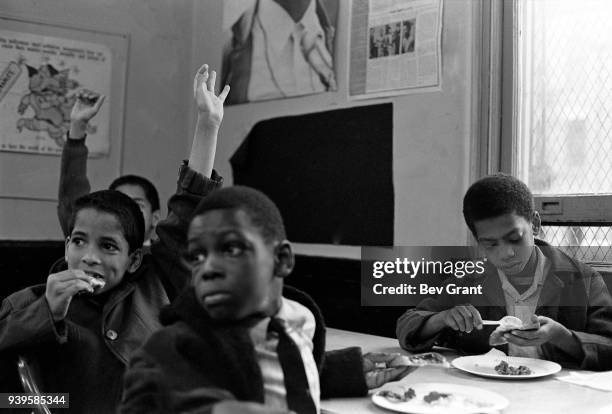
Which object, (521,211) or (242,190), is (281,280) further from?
(521,211)

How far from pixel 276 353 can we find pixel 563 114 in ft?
5.11

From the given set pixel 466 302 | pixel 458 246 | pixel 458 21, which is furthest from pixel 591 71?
pixel 466 302

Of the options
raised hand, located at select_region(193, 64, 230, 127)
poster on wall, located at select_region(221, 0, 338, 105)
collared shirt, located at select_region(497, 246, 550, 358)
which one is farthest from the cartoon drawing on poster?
collared shirt, located at select_region(497, 246, 550, 358)

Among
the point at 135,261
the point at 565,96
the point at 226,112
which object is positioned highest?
the point at 226,112

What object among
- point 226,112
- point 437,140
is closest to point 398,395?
point 437,140

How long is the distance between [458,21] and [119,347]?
4.96ft

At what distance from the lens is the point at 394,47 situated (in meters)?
2.30

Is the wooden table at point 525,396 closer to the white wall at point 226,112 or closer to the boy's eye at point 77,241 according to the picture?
the boy's eye at point 77,241

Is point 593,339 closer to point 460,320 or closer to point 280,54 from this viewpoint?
point 460,320

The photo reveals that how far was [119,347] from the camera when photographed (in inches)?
49.0

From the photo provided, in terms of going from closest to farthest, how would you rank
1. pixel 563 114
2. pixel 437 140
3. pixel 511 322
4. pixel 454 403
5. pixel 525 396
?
pixel 454 403, pixel 525 396, pixel 511 322, pixel 563 114, pixel 437 140

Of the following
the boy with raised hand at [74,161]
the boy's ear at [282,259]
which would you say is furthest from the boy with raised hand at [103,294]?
the boy with raised hand at [74,161]

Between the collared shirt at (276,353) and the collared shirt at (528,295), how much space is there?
89 cm

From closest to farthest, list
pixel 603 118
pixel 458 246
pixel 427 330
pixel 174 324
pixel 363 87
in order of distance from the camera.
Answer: pixel 174 324
pixel 427 330
pixel 603 118
pixel 458 246
pixel 363 87
